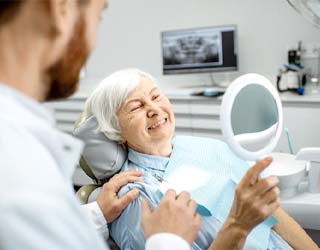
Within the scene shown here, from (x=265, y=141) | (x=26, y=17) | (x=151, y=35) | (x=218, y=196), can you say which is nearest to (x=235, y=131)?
(x=265, y=141)

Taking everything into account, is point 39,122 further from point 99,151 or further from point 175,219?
point 99,151

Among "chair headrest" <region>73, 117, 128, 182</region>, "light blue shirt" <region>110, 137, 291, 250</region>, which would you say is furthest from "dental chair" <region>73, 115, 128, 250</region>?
"light blue shirt" <region>110, 137, 291, 250</region>

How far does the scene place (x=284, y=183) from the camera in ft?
5.22

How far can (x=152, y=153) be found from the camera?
5.35ft

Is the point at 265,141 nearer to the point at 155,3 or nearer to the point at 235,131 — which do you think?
the point at 235,131

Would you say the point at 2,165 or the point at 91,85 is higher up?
the point at 2,165

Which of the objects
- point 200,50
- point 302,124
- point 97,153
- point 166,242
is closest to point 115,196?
point 97,153

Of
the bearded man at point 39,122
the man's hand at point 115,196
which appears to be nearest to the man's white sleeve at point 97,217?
the man's hand at point 115,196

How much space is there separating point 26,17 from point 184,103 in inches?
103

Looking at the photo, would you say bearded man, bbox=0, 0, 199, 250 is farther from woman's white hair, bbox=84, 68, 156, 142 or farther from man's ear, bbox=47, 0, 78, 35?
woman's white hair, bbox=84, 68, 156, 142

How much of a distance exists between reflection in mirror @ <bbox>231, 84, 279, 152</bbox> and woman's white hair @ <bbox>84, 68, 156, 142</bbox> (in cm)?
52

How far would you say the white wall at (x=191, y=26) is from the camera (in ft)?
10.7

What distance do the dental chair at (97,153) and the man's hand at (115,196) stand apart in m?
0.08

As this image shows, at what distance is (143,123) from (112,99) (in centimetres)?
14
